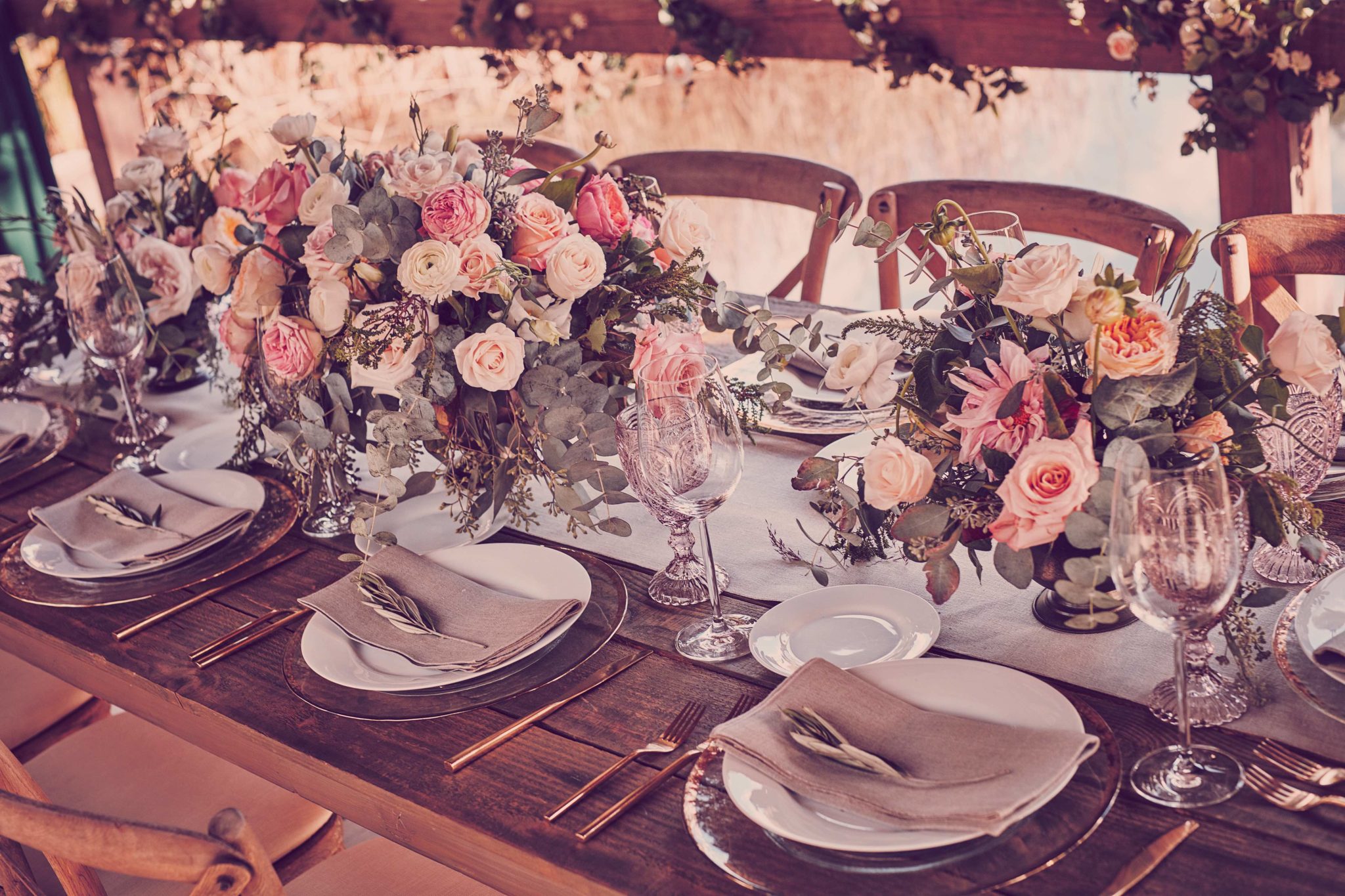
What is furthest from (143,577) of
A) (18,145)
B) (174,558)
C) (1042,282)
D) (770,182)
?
(18,145)

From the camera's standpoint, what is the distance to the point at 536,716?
3.40 feet

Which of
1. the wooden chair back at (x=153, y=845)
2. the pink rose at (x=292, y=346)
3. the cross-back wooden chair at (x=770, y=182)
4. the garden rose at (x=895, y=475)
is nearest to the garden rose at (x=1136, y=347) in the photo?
the garden rose at (x=895, y=475)

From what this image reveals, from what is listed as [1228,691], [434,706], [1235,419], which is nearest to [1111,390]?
[1235,419]

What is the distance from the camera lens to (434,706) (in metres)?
1.06

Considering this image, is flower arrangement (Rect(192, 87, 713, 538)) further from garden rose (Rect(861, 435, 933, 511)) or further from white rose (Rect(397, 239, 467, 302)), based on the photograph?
garden rose (Rect(861, 435, 933, 511))

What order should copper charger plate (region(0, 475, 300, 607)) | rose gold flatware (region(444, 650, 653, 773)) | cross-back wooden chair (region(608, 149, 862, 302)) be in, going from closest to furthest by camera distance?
rose gold flatware (region(444, 650, 653, 773)) → copper charger plate (region(0, 475, 300, 607)) → cross-back wooden chair (region(608, 149, 862, 302))

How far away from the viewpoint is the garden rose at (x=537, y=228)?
4.01ft

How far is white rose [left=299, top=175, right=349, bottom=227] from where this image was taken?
1.28 metres

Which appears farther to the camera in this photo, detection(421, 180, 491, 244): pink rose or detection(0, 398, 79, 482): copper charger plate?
detection(0, 398, 79, 482): copper charger plate

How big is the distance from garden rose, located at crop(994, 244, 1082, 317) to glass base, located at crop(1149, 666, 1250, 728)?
11.3 inches

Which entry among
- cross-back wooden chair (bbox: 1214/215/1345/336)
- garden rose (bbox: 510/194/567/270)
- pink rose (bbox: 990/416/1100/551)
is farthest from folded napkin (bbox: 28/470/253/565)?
cross-back wooden chair (bbox: 1214/215/1345/336)

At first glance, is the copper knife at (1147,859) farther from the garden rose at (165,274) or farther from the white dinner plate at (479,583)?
the garden rose at (165,274)

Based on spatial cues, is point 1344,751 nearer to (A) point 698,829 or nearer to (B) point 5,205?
(A) point 698,829

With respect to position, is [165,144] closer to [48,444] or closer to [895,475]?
[48,444]
